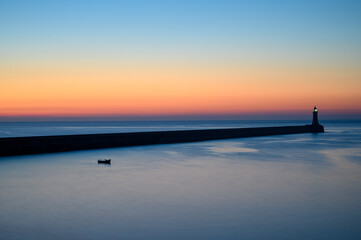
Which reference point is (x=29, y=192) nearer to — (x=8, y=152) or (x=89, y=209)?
(x=89, y=209)

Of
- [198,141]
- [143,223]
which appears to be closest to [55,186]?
[143,223]

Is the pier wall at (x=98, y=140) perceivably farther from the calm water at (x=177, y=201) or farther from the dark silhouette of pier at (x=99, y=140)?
the calm water at (x=177, y=201)

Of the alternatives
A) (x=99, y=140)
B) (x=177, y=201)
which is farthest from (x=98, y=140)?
(x=177, y=201)

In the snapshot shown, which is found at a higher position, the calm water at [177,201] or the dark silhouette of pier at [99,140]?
the dark silhouette of pier at [99,140]

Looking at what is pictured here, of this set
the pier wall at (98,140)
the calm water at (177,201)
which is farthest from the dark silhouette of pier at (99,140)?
the calm water at (177,201)

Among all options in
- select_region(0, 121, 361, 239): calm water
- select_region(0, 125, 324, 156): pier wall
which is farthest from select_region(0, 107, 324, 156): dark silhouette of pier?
select_region(0, 121, 361, 239): calm water

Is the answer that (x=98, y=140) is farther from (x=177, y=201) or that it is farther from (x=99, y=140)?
(x=177, y=201)
